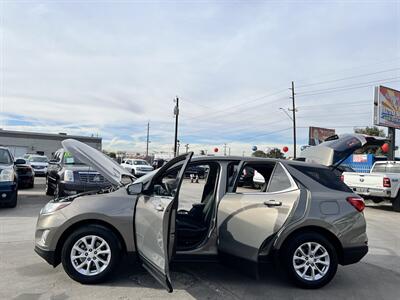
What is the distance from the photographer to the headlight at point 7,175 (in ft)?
31.5

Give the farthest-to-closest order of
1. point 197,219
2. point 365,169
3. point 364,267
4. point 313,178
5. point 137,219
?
point 365,169
point 364,267
point 197,219
point 313,178
point 137,219

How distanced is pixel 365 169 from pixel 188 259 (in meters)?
26.7

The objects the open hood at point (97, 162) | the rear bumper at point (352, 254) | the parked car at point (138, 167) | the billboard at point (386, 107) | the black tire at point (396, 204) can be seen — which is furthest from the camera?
the parked car at point (138, 167)

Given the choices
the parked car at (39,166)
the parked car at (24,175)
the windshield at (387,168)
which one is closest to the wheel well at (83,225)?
the parked car at (24,175)

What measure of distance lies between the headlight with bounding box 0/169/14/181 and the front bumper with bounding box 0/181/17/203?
0.10m

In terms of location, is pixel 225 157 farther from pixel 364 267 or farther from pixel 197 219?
pixel 364 267

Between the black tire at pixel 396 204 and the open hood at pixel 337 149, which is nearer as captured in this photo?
the open hood at pixel 337 149

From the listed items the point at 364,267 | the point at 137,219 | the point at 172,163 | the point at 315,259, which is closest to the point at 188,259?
the point at 137,219

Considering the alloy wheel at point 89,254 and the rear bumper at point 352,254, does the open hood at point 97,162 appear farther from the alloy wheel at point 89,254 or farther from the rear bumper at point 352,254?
the rear bumper at point 352,254

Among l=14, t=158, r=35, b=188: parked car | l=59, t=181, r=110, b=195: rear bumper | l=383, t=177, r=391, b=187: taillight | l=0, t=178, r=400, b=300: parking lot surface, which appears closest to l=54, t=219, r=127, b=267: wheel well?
l=0, t=178, r=400, b=300: parking lot surface

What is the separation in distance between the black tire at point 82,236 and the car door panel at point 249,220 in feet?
4.26

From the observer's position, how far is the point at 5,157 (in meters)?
10.7

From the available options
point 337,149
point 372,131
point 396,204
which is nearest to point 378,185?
point 396,204

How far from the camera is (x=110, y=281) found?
476 centimetres
